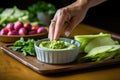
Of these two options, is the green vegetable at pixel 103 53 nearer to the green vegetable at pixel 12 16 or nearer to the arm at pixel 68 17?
the arm at pixel 68 17

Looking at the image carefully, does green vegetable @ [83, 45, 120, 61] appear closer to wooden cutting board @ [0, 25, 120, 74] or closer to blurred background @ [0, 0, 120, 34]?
wooden cutting board @ [0, 25, 120, 74]

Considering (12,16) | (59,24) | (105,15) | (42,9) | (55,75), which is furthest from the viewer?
(105,15)

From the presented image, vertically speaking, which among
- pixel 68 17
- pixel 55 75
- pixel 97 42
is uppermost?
pixel 68 17

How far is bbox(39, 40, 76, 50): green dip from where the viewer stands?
49.1 inches

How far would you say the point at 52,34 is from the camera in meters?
1.34

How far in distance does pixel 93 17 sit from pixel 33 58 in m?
1.92

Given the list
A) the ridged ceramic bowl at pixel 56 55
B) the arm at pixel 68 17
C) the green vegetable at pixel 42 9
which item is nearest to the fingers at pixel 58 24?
the arm at pixel 68 17

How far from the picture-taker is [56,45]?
1247 millimetres

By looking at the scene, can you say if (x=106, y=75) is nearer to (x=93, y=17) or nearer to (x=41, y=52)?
(x=41, y=52)

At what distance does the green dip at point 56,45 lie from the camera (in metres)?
1.25

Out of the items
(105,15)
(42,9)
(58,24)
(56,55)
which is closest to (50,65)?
(56,55)

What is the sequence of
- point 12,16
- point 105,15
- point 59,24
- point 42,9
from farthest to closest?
point 105,15, point 42,9, point 12,16, point 59,24

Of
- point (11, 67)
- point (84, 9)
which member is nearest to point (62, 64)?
point (11, 67)

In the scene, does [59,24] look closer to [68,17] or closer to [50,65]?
[68,17]
